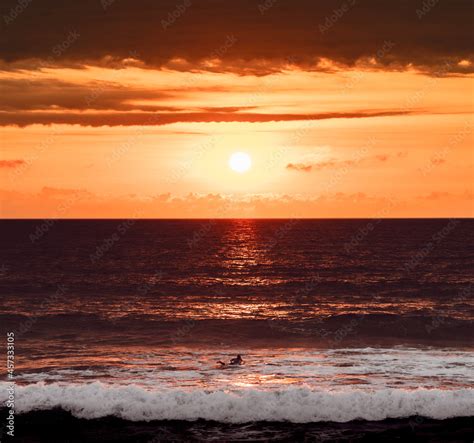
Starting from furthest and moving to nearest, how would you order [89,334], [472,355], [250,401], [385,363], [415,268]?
[415,268]
[89,334]
[472,355]
[385,363]
[250,401]

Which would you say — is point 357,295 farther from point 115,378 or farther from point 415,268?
point 115,378

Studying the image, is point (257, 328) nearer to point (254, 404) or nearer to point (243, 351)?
point (243, 351)

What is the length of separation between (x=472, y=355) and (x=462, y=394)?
37.2ft

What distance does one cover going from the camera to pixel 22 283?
7588 centimetres

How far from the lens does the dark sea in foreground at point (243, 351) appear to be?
25.7 m

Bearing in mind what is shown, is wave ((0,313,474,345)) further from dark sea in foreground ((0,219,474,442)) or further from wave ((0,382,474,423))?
wave ((0,382,474,423))

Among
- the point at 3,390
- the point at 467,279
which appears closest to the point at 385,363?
the point at 3,390

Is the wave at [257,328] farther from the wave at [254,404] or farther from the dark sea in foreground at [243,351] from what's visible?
the wave at [254,404]

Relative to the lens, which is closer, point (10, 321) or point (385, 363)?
point (385, 363)

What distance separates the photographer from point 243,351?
131 feet

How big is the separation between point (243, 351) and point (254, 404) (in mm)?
13341

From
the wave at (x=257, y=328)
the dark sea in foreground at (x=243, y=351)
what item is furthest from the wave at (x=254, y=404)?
the wave at (x=257, y=328)

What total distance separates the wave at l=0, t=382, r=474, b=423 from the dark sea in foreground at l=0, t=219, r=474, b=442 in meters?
0.06

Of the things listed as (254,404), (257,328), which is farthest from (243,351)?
(254,404)
